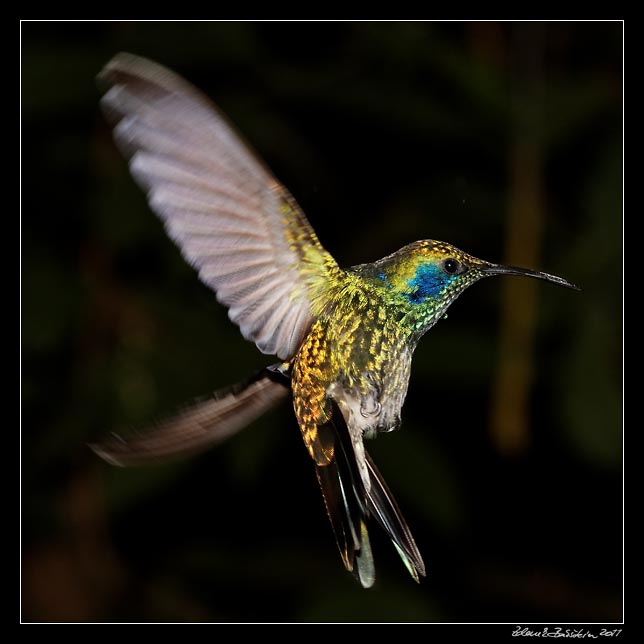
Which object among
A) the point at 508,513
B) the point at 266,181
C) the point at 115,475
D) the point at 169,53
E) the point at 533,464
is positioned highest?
the point at 169,53

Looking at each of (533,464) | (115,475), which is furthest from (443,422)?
(115,475)

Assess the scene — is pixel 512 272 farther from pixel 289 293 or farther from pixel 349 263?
pixel 349 263

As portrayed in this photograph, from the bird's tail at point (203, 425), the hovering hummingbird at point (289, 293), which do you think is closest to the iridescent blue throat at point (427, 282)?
the hovering hummingbird at point (289, 293)

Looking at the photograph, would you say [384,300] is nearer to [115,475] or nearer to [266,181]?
[266,181]

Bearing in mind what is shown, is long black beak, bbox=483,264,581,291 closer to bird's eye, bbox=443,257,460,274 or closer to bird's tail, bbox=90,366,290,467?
bird's eye, bbox=443,257,460,274

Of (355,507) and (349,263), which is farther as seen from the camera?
(349,263)

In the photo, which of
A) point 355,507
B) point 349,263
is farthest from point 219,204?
point 349,263
